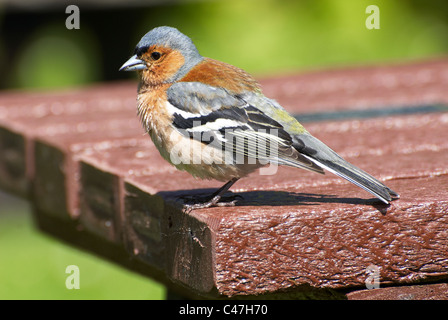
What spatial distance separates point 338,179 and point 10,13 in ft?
22.0

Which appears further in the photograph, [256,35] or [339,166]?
[256,35]

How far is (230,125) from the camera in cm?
307

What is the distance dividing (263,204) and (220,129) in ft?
1.67

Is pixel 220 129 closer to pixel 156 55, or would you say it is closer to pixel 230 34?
pixel 156 55

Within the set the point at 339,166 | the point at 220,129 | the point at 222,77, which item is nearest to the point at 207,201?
the point at 220,129

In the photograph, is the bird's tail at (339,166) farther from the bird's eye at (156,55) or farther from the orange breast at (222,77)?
the bird's eye at (156,55)

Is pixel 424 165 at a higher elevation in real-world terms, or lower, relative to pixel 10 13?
lower

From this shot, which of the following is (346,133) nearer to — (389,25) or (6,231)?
(6,231)

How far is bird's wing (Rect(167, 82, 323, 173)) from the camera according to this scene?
9.71ft

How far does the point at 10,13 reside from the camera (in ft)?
29.1

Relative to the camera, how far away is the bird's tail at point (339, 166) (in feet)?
8.45

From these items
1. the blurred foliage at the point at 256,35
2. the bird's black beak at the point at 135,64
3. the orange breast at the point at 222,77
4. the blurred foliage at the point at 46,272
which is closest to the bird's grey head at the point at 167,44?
the bird's black beak at the point at 135,64

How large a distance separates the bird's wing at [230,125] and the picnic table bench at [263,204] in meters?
0.15
